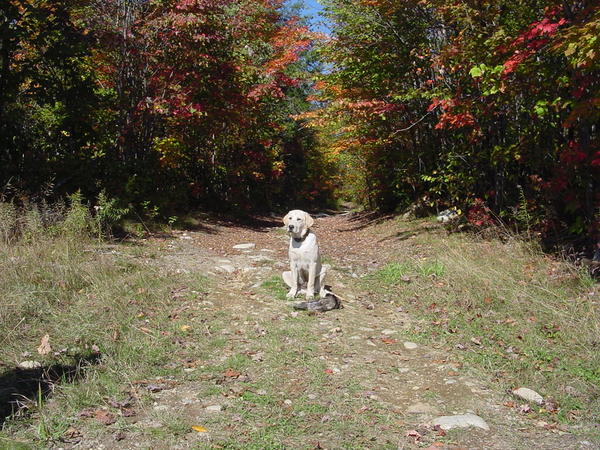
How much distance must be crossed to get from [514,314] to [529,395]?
1.75 metres

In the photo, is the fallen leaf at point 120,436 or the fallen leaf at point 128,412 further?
the fallen leaf at point 128,412

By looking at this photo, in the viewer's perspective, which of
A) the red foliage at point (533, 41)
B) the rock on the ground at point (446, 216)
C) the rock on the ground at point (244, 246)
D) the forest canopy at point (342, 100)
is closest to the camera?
the red foliage at point (533, 41)

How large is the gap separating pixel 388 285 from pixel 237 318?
2.64 metres

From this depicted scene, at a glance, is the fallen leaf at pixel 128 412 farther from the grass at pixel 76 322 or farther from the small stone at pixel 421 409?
the small stone at pixel 421 409

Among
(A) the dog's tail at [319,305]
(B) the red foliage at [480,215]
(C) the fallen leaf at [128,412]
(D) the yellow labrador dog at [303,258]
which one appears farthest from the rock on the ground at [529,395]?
(B) the red foliage at [480,215]

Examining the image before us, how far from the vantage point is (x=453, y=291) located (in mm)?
6246

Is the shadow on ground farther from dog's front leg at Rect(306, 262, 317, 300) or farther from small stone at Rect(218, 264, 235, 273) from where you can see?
small stone at Rect(218, 264, 235, 273)

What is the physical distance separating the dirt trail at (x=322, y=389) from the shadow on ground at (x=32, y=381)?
74 centimetres

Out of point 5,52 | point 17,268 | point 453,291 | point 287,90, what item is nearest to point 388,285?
point 453,291

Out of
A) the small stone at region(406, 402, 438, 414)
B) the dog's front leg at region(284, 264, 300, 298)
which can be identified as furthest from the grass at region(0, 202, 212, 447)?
the small stone at region(406, 402, 438, 414)

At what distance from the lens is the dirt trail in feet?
10.3

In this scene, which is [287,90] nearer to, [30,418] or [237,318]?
[237,318]

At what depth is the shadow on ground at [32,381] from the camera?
3.39 metres

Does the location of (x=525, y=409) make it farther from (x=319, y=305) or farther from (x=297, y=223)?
(x=297, y=223)
